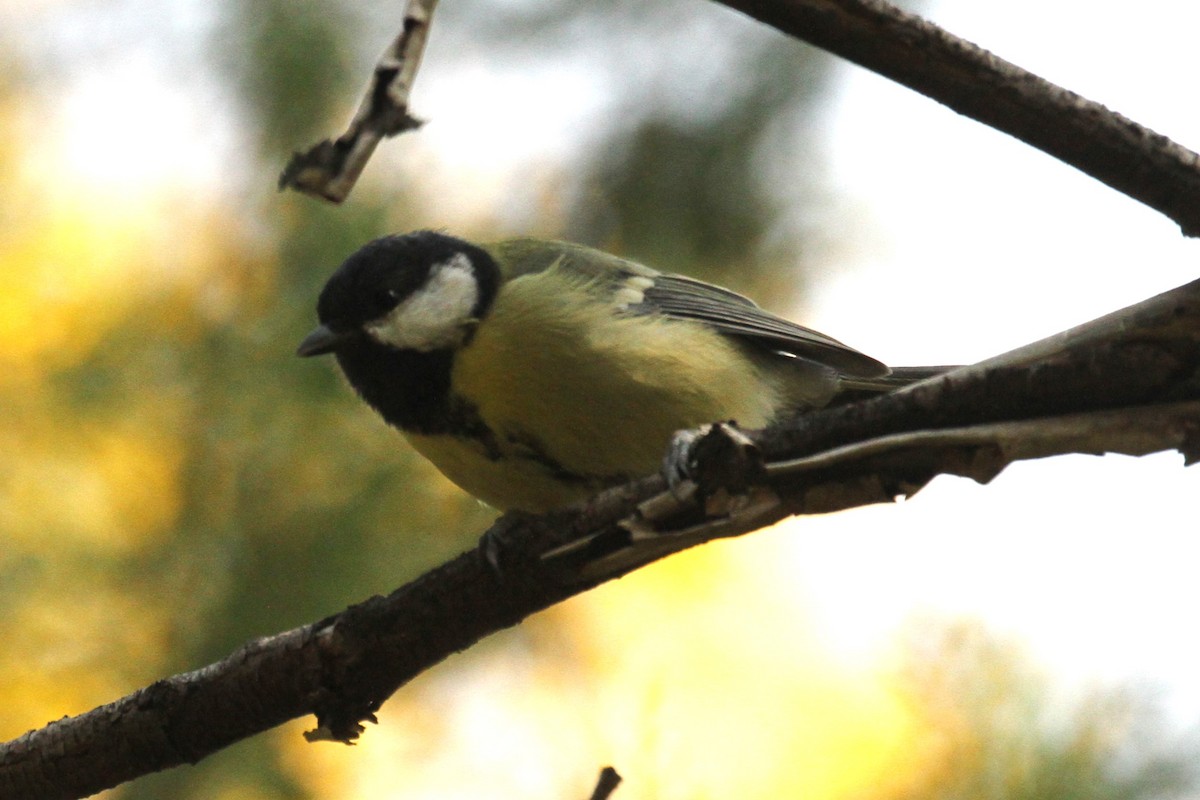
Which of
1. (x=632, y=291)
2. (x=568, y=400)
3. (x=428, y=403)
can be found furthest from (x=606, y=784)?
(x=632, y=291)

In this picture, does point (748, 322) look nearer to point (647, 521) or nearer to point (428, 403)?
point (428, 403)

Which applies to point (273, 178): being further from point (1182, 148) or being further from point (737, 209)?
point (1182, 148)

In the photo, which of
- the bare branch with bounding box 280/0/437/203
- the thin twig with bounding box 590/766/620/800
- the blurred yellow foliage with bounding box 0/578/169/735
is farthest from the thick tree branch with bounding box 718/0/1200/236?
the blurred yellow foliage with bounding box 0/578/169/735

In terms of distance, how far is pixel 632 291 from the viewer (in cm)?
216

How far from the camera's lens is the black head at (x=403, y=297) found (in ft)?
6.72

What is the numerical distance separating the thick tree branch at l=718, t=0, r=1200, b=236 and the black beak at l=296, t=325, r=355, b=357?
3.86 ft

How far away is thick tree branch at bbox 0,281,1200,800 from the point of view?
1058 mm

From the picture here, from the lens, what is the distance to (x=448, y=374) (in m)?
1.97

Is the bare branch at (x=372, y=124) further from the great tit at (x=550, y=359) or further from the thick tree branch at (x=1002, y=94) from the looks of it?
the great tit at (x=550, y=359)

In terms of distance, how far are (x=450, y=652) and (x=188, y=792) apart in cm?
52

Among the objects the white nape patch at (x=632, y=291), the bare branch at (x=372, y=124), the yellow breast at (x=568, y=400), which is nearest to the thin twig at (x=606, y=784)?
the bare branch at (x=372, y=124)

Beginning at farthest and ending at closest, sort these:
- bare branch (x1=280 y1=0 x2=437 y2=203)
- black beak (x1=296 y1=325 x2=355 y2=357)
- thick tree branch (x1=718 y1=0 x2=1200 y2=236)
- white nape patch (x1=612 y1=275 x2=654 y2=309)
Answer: white nape patch (x1=612 y1=275 x2=654 y2=309) < black beak (x1=296 y1=325 x2=355 y2=357) < thick tree branch (x1=718 y1=0 x2=1200 y2=236) < bare branch (x1=280 y1=0 x2=437 y2=203)

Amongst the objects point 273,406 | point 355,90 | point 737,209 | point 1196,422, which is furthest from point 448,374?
point 1196,422

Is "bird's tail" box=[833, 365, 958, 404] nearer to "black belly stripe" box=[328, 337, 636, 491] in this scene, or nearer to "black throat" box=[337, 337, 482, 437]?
"black belly stripe" box=[328, 337, 636, 491]
